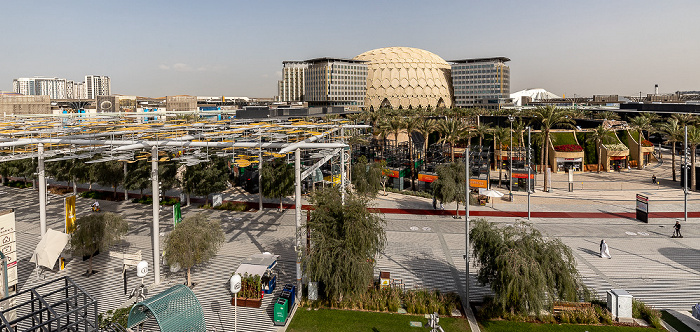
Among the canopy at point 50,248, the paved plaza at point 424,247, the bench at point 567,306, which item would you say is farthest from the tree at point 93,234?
the bench at point 567,306

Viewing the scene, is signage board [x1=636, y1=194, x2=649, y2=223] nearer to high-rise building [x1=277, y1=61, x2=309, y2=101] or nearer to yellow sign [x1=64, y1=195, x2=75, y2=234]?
yellow sign [x1=64, y1=195, x2=75, y2=234]

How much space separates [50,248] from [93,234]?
172cm

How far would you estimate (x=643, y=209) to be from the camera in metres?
29.1

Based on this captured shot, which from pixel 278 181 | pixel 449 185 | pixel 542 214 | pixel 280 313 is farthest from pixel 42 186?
pixel 542 214

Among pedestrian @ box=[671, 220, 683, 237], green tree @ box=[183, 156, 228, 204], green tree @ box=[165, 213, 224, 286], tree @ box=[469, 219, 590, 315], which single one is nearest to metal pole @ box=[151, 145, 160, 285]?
green tree @ box=[165, 213, 224, 286]

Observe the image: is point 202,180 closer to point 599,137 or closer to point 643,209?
point 643,209

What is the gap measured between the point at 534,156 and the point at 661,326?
41063mm

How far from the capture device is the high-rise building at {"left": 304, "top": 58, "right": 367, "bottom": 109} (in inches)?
4838

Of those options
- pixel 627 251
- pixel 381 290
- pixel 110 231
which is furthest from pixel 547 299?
pixel 110 231

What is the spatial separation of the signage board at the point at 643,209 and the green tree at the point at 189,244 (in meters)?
27.3

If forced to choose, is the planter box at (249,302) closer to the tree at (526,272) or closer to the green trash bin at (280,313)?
the green trash bin at (280,313)

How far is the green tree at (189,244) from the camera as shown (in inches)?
694

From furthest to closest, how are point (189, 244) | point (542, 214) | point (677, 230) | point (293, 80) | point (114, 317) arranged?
point (293, 80)
point (542, 214)
point (677, 230)
point (189, 244)
point (114, 317)

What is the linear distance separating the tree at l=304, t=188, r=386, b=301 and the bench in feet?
21.8
